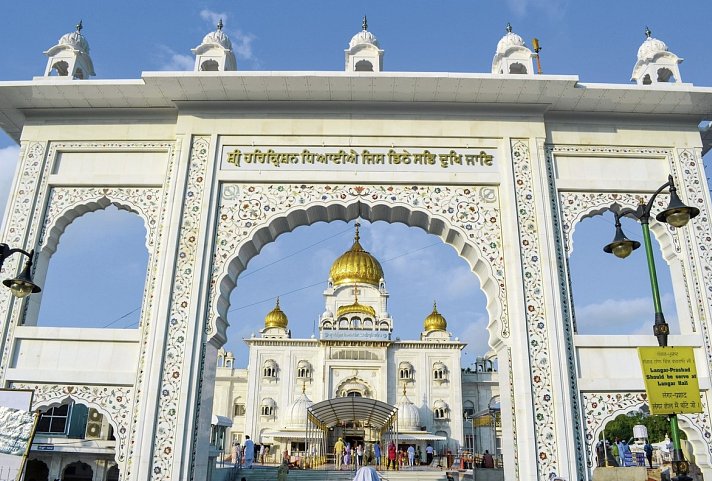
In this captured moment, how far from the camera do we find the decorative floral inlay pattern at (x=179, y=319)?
6980 mm

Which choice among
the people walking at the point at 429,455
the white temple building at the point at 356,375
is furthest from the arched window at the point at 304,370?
the people walking at the point at 429,455

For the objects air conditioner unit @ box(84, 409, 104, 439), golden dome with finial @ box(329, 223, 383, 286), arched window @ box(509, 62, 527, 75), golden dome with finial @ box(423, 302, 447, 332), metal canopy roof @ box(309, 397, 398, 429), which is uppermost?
golden dome with finial @ box(329, 223, 383, 286)

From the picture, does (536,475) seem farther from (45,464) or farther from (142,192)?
(45,464)

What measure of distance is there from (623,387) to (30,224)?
798 cm

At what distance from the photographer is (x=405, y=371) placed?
27.5 meters

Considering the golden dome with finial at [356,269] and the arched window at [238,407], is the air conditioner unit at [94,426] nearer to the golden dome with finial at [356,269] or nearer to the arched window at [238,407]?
the arched window at [238,407]

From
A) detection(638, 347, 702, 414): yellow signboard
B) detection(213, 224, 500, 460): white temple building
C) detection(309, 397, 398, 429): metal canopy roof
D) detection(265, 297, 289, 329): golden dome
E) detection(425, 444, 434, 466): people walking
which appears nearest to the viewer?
detection(638, 347, 702, 414): yellow signboard

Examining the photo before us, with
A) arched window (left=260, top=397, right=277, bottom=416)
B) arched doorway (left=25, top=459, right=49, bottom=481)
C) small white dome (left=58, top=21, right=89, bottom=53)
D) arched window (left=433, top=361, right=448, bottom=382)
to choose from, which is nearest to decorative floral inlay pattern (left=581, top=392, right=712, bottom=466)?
small white dome (left=58, top=21, right=89, bottom=53)

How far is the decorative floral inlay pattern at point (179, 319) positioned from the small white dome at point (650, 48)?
644cm

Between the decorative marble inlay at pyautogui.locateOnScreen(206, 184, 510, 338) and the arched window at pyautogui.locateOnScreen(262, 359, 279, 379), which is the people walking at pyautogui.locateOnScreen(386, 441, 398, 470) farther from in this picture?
the decorative marble inlay at pyautogui.locateOnScreen(206, 184, 510, 338)

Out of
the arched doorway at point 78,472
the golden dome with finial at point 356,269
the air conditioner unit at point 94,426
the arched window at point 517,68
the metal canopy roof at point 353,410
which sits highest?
the golden dome with finial at point 356,269

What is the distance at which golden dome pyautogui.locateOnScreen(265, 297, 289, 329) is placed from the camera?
32.1 meters

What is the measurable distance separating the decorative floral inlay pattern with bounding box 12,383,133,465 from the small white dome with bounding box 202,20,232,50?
16.0 feet

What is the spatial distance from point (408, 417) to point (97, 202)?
63.5 ft
